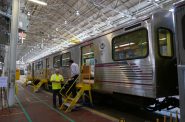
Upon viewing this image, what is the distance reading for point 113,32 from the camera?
606 cm

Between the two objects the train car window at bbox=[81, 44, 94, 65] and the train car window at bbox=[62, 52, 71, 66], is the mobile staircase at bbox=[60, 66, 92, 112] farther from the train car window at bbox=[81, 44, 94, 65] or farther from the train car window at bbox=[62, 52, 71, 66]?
the train car window at bbox=[62, 52, 71, 66]

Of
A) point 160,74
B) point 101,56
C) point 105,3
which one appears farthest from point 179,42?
point 105,3

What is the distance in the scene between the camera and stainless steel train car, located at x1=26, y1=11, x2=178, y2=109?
454 centimetres

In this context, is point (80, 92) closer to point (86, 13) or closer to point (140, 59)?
point (140, 59)

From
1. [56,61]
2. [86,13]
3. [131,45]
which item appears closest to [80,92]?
[131,45]

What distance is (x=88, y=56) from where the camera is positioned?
783 cm

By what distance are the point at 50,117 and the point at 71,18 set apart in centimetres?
1151

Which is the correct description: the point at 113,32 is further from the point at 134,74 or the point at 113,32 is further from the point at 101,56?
the point at 134,74

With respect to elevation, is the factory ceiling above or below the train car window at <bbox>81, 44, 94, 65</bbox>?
above

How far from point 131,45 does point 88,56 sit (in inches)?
112

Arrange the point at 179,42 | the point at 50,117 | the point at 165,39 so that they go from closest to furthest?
the point at 179,42 < the point at 165,39 < the point at 50,117

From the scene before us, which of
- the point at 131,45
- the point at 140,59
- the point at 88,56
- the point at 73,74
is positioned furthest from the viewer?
the point at 88,56

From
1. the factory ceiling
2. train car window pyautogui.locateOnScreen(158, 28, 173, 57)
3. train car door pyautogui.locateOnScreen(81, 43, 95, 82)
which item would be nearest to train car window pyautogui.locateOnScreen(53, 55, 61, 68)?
the factory ceiling

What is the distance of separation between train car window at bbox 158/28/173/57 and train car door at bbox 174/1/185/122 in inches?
69.7
